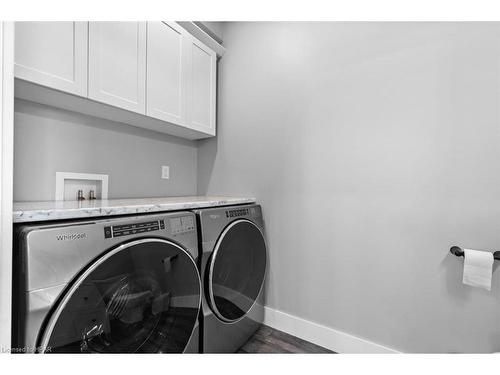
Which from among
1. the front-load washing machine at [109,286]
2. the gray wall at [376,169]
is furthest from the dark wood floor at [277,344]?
the front-load washing machine at [109,286]

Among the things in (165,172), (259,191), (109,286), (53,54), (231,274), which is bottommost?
(231,274)

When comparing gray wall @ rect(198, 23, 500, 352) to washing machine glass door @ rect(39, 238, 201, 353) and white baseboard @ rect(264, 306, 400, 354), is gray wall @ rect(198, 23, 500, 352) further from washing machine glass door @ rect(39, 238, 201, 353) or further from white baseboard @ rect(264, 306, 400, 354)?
washing machine glass door @ rect(39, 238, 201, 353)

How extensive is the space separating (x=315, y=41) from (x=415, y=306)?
169 centimetres

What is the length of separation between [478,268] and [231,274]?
1.16m

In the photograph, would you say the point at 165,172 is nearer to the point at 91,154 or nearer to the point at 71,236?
the point at 91,154

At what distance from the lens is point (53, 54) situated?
102 centimetres

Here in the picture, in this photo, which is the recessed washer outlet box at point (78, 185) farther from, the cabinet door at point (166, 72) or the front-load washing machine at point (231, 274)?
the front-load washing machine at point (231, 274)

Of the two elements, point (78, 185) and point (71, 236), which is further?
point (78, 185)

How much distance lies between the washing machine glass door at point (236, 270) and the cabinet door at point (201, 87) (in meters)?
0.88

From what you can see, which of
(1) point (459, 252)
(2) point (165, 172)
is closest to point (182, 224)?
(2) point (165, 172)

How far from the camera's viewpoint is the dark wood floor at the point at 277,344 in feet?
4.61
